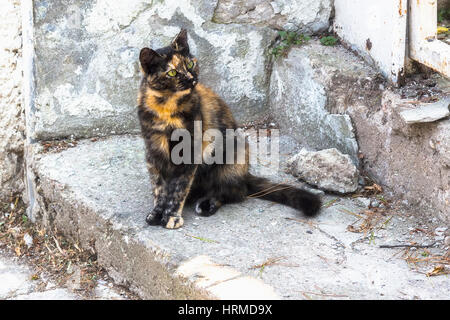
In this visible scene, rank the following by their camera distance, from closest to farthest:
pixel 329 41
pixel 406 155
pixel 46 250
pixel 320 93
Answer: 1. pixel 406 155
2. pixel 46 250
3. pixel 320 93
4. pixel 329 41

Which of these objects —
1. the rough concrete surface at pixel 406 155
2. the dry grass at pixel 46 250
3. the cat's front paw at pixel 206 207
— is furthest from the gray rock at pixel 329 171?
the dry grass at pixel 46 250

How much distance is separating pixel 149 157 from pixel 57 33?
1.19 m

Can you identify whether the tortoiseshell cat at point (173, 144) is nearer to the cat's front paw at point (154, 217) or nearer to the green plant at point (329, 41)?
the cat's front paw at point (154, 217)

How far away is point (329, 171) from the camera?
159 inches

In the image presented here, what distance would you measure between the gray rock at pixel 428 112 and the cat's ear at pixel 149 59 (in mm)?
1426

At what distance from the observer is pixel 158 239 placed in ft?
11.4

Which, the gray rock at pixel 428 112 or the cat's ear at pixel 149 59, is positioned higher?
the cat's ear at pixel 149 59

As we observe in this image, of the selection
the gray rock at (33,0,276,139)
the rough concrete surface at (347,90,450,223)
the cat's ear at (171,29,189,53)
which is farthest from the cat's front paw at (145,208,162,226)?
the rough concrete surface at (347,90,450,223)

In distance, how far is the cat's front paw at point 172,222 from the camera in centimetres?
361

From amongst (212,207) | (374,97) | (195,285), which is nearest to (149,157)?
(212,207)

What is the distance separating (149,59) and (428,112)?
1.57m

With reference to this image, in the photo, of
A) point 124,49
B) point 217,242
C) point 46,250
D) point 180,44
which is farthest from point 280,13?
point 46,250

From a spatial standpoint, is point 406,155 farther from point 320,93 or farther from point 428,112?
point 320,93

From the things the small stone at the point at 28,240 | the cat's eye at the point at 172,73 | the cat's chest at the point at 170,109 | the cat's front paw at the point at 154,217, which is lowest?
the small stone at the point at 28,240
